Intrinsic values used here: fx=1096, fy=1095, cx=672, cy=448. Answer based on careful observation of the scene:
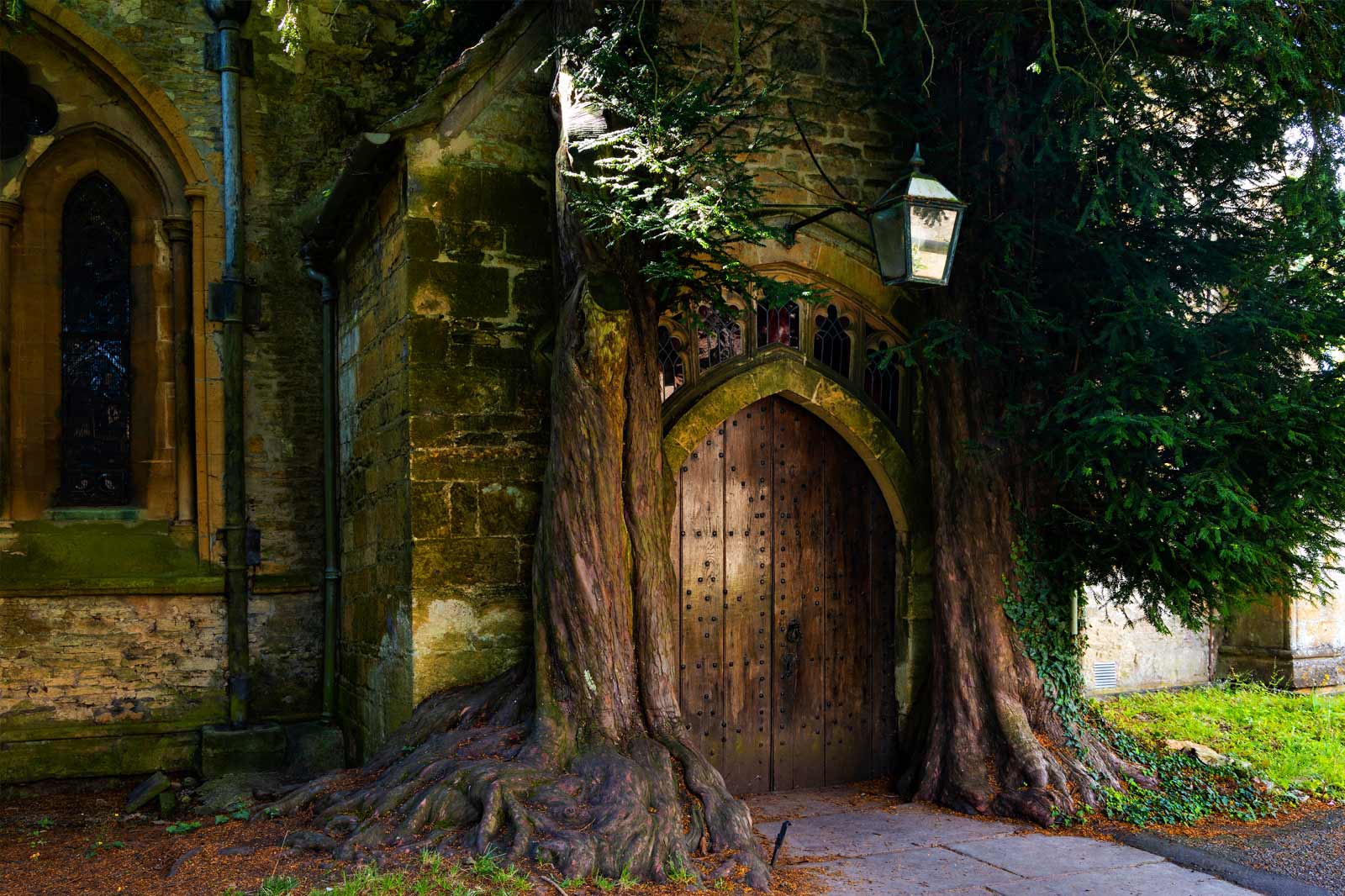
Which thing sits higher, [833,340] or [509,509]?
[833,340]

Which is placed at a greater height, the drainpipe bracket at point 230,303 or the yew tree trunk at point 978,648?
the drainpipe bracket at point 230,303

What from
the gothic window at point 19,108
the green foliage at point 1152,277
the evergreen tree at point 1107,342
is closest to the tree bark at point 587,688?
the evergreen tree at point 1107,342

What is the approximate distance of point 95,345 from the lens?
797cm

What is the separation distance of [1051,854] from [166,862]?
4323mm

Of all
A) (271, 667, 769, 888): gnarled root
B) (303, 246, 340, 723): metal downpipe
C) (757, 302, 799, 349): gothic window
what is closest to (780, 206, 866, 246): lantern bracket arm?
(757, 302, 799, 349): gothic window

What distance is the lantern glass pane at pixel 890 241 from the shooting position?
18.1ft

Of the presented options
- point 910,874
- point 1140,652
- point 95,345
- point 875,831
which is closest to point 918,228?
point 910,874

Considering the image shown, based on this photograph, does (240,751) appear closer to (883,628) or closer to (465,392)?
(465,392)

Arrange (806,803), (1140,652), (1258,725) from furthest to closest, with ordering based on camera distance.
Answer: (1140,652), (1258,725), (806,803)

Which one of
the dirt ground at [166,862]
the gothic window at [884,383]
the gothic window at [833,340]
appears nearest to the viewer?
the dirt ground at [166,862]

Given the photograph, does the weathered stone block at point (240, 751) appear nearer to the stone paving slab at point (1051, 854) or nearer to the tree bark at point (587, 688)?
the tree bark at point (587, 688)

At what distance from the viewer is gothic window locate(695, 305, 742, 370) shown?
260 inches

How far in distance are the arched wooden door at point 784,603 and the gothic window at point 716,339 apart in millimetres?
426

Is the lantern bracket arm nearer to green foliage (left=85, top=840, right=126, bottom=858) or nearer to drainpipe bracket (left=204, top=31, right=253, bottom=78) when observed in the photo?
drainpipe bracket (left=204, top=31, right=253, bottom=78)
